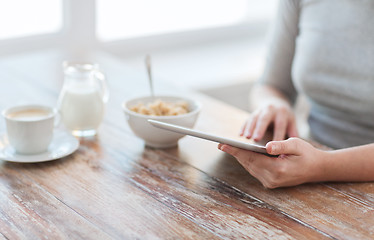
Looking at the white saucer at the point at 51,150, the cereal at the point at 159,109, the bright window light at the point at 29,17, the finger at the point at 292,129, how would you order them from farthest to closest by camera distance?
the bright window light at the point at 29,17, the finger at the point at 292,129, the cereal at the point at 159,109, the white saucer at the point at 51,150

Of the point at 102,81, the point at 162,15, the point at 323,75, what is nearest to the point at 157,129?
the point at 102,81

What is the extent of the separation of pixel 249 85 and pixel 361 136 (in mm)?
1352

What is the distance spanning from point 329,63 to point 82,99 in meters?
0.70

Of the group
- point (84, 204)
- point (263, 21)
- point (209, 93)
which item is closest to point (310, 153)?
point (84, 204)

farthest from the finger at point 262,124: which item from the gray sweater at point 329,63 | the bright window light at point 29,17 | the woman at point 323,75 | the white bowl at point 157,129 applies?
the bright window light at point 29,17

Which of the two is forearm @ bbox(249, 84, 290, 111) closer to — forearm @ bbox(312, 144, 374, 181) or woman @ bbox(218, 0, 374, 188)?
woman @ bbox(218, 0, 374, 188)

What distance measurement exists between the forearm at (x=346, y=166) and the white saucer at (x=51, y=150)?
52 cm

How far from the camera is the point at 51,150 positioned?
116 centimetres

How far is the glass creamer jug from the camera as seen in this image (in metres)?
1.26

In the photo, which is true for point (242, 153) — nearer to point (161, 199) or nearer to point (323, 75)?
point (161, 199)

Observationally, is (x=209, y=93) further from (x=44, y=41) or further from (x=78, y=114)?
(x=78, y=114)

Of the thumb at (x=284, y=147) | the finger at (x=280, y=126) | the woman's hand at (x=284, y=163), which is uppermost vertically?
the thumb at (x=284, y=147)

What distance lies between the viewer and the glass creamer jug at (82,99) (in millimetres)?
1256

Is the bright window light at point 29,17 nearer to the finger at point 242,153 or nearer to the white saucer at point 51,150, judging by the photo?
the white saucer at point 51,150
